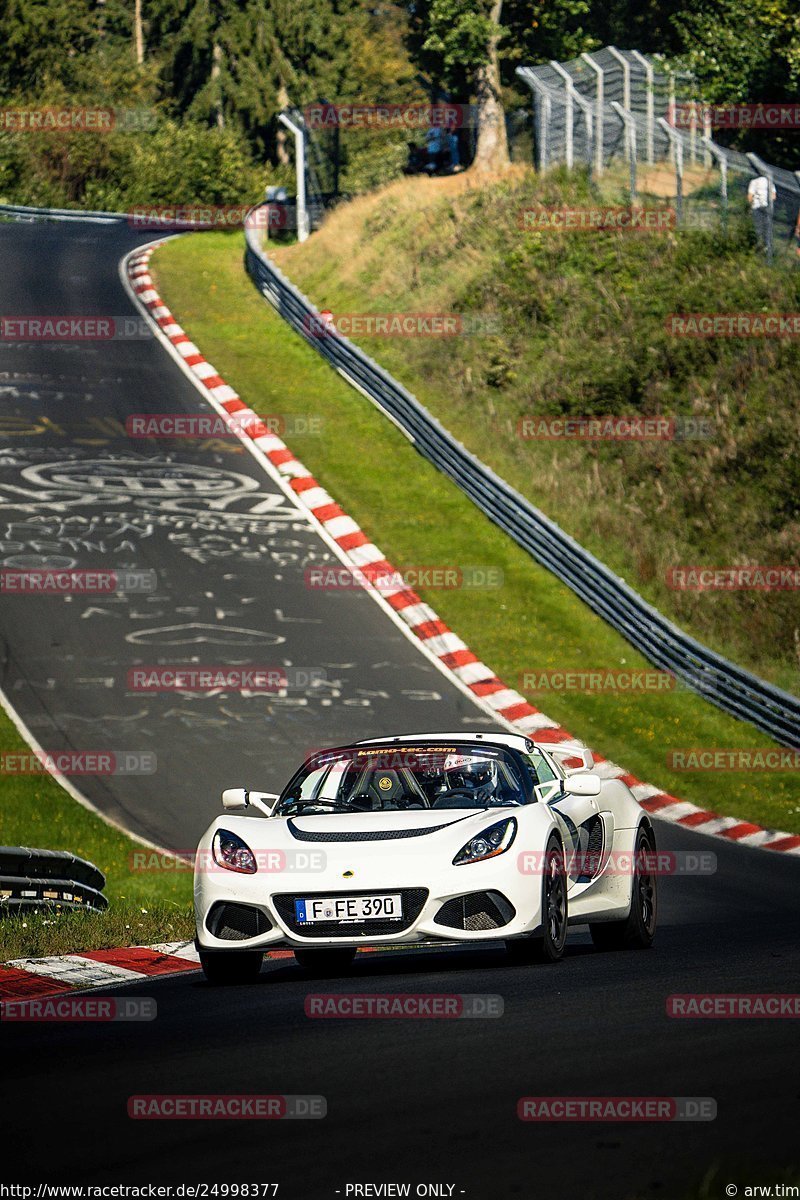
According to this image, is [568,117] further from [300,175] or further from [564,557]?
[564,557]

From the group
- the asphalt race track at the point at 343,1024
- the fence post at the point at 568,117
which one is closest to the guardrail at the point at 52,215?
the fence post at the point at 568,117

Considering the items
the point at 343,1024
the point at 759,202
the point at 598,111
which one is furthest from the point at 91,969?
the point at 598,111

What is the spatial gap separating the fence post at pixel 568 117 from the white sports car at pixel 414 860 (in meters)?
25.8

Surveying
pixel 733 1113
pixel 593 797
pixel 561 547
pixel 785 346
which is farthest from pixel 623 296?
pixel 733 1113

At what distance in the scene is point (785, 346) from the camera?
29062 millimetres

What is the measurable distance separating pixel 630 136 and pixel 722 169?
3066mm

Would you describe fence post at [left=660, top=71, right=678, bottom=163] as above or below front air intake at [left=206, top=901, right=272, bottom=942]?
above

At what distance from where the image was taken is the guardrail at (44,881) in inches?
435

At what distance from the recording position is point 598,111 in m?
34.1

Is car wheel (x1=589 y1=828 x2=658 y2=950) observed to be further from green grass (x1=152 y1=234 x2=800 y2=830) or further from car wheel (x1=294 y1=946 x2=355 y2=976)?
green grass (x1=152 y1=234 x2=800 y2=830)

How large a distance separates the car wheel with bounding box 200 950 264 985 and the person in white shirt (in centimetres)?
2434

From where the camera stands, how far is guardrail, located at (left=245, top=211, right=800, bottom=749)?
63.0 ft

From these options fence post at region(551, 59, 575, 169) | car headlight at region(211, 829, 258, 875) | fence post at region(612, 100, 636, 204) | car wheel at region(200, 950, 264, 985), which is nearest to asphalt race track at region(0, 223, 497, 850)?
car wheel at region(200, 950, 264, 985)

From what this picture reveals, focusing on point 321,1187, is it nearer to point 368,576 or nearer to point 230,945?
point 230,945
